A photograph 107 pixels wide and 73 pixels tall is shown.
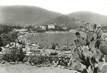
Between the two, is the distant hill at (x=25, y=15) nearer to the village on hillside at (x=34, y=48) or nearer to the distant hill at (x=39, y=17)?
the distant hill at (x=39, y=17)

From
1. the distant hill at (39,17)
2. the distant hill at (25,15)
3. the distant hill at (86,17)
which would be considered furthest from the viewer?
the distant hill at (25,15)

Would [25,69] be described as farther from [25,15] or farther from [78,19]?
[78,19]

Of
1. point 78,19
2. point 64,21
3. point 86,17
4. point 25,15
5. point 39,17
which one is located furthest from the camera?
point 25,15

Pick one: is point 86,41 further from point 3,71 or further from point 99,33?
point 3,71

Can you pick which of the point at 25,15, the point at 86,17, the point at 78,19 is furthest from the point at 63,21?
the point at 25,15

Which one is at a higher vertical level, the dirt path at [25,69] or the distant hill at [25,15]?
the distant hill at [25,15]

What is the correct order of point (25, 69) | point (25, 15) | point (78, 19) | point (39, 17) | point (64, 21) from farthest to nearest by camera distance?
point (25, 15)
point (39, 17)
point (25, 69)
point (64, 21)
point (78, 19)

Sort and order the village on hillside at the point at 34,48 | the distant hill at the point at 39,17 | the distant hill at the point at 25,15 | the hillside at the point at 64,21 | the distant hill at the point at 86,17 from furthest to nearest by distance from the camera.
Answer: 1. the village on hillside at the point at 34,48
2. the distant hill at the point at 25,15
3. the hillside at the point at 64,21
4. the distant hill at the point at 39,17
5. the distant hill at the point at 86,17

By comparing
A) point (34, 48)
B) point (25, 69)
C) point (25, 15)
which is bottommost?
point (25, 69)

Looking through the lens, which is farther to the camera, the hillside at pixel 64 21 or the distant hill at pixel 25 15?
the distant hill at pixel 25 15

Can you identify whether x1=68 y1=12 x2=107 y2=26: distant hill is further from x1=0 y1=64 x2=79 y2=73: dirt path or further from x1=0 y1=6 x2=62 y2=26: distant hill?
x1=0 y1=64 x2=79 y2=73: dirt path
